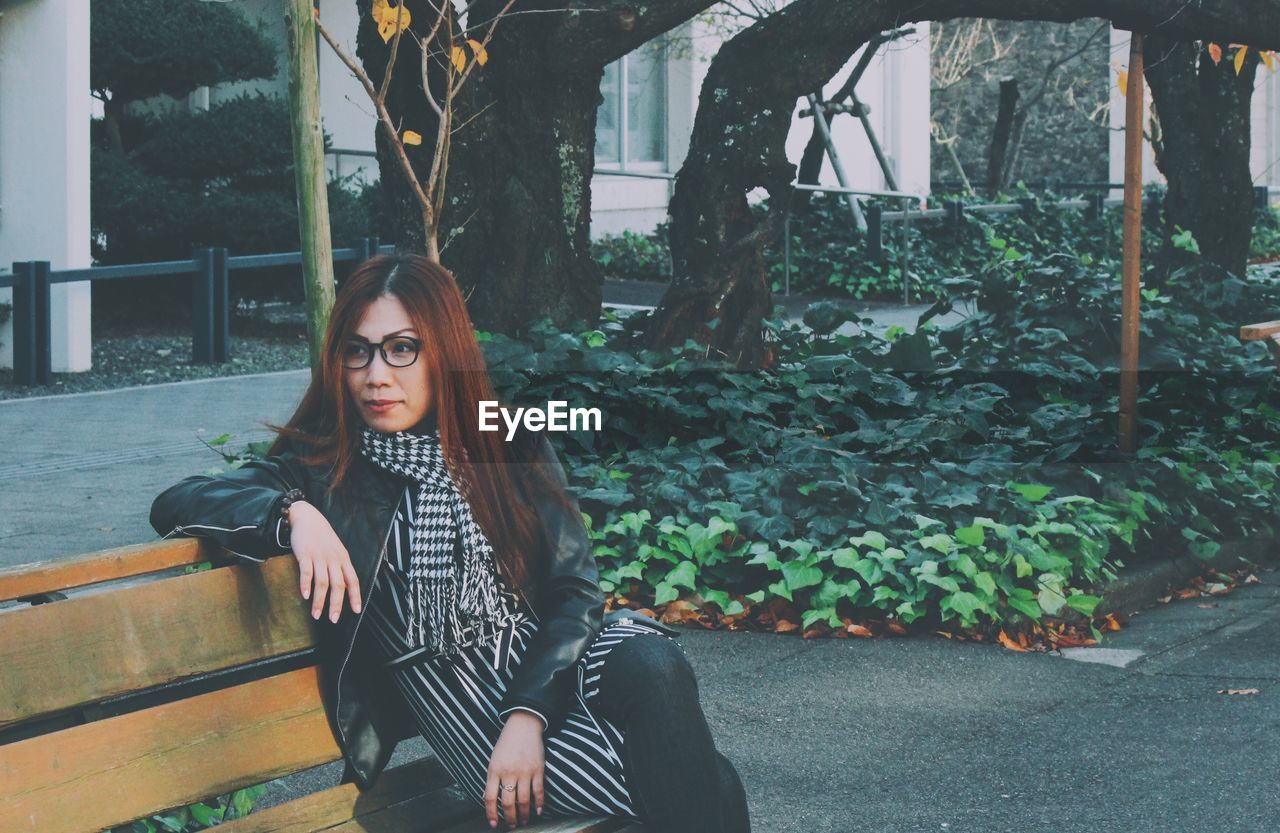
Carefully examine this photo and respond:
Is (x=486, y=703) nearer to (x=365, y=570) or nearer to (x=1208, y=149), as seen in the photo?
(x=365, y=570)

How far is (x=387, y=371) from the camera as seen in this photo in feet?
10.9

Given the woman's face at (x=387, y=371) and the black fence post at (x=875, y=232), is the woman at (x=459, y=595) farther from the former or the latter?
the black fence post at (x=875, y=232)

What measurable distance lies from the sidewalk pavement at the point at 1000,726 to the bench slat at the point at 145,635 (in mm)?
1717

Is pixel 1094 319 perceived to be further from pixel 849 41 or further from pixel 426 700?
pixel 426 700

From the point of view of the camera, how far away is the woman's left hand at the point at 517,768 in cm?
315

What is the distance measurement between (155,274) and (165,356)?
63cm

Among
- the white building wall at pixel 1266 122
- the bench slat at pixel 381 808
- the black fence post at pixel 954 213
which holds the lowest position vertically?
the bench slat at pixel 381 808

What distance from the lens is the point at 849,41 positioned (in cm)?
870

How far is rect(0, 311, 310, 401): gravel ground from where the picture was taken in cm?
1279

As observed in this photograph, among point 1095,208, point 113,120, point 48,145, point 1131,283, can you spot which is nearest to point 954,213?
point 1095,208

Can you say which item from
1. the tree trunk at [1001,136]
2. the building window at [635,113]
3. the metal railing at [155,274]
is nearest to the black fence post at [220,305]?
the metal railing at [155,274]

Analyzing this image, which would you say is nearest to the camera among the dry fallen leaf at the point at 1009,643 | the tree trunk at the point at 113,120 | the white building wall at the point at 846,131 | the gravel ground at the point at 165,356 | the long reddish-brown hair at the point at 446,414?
the long reddish-brown hair at the point at 446,414

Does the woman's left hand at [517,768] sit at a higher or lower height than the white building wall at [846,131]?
lower

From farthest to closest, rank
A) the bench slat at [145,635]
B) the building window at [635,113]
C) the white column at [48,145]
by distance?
1. the building window at [635,113]
2. the white column at [48,145]
3. the bench slat at [145,635]
